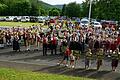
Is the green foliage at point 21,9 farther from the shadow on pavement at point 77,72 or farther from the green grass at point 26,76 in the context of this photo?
the green grass at point 26,76

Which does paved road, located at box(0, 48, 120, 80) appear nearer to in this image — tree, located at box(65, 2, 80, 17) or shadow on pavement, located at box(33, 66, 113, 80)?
shadow on pavement, located at box(33, 66, 113, 80)

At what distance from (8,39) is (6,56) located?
5251 mm

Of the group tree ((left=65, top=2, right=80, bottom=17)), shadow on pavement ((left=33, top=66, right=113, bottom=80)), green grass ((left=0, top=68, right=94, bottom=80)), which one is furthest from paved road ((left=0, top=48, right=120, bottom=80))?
tree ((left=65, top=2, right=80, bottom=17))

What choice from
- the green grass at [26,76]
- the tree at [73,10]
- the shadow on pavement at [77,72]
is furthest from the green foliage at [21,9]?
the green grass at [26,76]

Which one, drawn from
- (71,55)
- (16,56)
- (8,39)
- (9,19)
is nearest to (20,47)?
(8,39)

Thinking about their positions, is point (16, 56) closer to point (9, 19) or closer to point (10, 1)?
point (9, 19)

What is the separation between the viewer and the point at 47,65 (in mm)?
25109

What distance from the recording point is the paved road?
22828 millimetres

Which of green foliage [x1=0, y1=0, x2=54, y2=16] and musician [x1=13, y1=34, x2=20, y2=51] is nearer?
musician [x1=13, y1=34, x2=20, y2=51]

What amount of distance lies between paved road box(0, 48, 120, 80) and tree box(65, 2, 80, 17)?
6677cm

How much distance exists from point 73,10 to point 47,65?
73282 mm

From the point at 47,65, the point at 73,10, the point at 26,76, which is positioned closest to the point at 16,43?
the point at 47,65

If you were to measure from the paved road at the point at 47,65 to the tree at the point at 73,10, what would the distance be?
66767mm

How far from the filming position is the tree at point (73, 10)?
9666 centimetres
